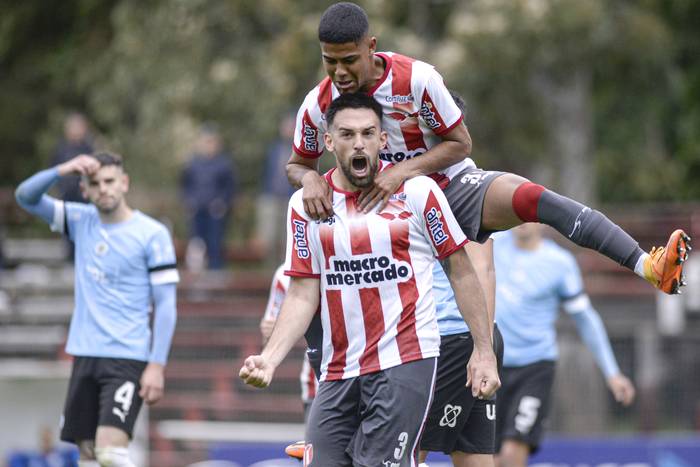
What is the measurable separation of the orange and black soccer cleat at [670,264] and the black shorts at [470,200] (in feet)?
3.07

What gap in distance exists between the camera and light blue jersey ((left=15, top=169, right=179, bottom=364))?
29.1ft

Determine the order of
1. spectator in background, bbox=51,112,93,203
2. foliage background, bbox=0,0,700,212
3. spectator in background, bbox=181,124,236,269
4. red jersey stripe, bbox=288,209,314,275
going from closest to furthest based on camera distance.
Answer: red jersey stripe, bbox=288,209,314,275 < spectator in background, bbox=51,112,93,203 < spectator in background, bbox=181,124,236,269 < foliage background, bbox=0,0,700,212

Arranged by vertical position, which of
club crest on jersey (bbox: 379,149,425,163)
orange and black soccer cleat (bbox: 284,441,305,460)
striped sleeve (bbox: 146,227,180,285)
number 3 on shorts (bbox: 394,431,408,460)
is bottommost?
orange and black soccer cleat (bbox: 284,441,305,460)

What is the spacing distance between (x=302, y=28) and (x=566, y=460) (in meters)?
7.94

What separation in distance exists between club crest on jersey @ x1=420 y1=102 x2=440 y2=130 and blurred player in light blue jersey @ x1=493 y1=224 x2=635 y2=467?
11.0 ft

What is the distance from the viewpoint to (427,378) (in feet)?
22.0

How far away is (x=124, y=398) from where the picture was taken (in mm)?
8812

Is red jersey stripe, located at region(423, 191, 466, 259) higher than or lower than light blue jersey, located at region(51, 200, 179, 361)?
higher

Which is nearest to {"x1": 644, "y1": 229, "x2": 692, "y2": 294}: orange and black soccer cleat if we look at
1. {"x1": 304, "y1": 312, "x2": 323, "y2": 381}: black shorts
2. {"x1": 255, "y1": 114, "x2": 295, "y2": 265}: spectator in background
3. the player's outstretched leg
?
the player's outstretched leg

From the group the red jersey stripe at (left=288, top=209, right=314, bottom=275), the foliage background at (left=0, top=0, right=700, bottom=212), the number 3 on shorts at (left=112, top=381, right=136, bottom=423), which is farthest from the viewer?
the foliage background at (left=0, top=0, right=700, bottom=212)

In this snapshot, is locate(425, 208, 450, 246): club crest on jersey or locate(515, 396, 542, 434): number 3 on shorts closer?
locate(425, 208, 450, 246): club crest on jersey

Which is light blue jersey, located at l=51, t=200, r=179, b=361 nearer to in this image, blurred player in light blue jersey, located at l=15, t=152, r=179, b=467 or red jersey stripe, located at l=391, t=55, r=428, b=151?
blurred player in light blue jersey, located at l=15, t=152, r=179, b=467

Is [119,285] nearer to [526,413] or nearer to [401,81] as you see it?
[401,81]

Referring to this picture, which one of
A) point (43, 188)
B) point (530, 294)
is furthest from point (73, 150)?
point (530, 294)
